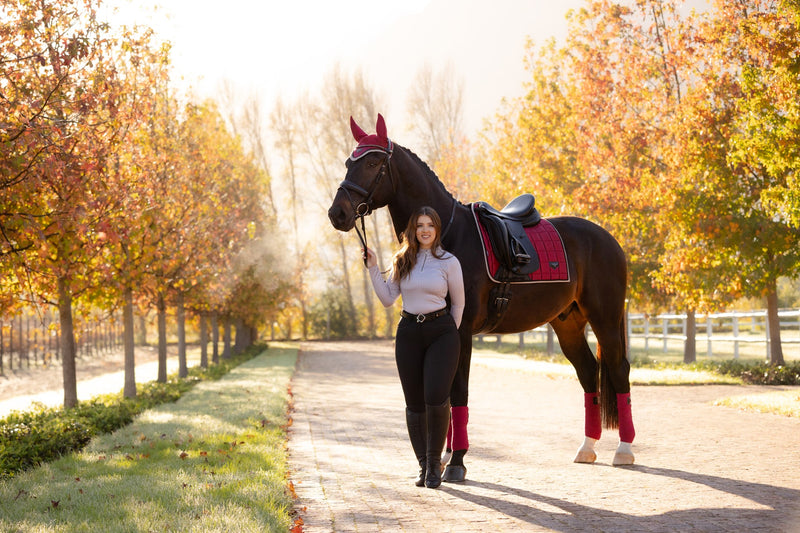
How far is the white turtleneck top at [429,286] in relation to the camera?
571 cm

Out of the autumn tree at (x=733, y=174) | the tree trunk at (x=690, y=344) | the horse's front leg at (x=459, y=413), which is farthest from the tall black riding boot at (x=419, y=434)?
the tree trunk at (x=690, y=344)

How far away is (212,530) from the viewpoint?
14.6 feet

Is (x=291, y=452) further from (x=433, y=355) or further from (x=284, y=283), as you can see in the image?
(x=284, y=283)

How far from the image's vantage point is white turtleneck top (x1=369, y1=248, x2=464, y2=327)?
→ 5715 millimetres

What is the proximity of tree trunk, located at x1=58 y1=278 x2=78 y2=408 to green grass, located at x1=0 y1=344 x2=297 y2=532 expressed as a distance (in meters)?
2.49

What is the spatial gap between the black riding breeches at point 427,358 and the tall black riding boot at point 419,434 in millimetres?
59

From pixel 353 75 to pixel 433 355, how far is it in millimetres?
47787

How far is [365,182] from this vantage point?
5871mm

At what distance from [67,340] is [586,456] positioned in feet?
29.0

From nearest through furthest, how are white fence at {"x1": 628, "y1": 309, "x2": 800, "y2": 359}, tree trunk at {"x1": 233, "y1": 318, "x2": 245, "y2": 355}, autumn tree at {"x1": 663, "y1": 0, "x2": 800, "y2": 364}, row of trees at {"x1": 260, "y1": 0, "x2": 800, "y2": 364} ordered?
row of trees at {"x1": 260, "y1": 0, "x2": 800, "y2": 364}, autumn tree at {"x1": 663, "y1": 0, "x2": 800, "y2": 364}, white fence at {"x1": 628, "y1": 309, "x2": 800, "y2": 359}, tree trunk at {"x1": 233, "y1": 318, "x2": 245, "y2": 355}

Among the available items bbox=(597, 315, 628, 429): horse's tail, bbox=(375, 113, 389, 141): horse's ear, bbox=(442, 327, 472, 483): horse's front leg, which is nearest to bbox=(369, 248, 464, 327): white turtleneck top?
bbox=(442, 327, 472, 483): horse's front leg

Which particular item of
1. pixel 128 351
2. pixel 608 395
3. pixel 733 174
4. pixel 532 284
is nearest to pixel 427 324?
pixel 532 284

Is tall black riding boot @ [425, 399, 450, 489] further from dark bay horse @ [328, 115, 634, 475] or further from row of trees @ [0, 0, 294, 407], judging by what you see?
row of trees @ [0, 0, 294, 407]

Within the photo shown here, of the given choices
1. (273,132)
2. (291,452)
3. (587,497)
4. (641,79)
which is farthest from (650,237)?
(273,132)
